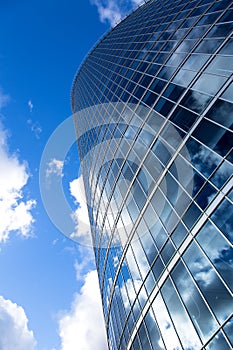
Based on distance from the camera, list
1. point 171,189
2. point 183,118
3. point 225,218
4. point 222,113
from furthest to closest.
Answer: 1. point 183,118
2. point 171,189
3. point 222,113
4. point 225,218

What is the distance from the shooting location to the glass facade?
45.5ft

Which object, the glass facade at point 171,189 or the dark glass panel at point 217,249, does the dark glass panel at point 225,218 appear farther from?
the dark glass panel at point 217,249

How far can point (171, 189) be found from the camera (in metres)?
18.2

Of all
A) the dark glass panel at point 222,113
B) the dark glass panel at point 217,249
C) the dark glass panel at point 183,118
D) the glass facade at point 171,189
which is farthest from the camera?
the dark glass panel at point 183,118

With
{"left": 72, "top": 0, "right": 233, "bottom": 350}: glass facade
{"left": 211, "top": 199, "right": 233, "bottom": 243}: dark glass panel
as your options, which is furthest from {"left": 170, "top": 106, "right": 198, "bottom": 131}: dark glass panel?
{"left": 211, "top": 199, "right": 233, "bottom": 243}: dark glass panel

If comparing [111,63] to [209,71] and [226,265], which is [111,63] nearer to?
[209,71]

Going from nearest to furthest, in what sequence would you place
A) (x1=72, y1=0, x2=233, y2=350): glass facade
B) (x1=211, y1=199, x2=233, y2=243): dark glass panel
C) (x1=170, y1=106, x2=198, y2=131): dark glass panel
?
(x1=211, y1=199, x2=233, y2=243): dark glass panel → (x1=72, y1=0, x2=233, y2=350): glass facade → (x1=170, y1=106, x2=198, y2=131): dark glass panel

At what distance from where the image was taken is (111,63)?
44.1 metres

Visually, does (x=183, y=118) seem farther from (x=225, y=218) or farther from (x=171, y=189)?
(x=225, y=218)

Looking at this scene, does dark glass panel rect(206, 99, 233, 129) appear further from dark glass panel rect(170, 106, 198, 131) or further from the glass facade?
dark glass panel rect(170, 106, 198, 131)

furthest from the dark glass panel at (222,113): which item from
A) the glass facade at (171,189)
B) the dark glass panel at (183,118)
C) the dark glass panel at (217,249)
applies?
the dark glass panel at (217,249)

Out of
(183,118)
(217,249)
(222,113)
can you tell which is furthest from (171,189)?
(217,249)

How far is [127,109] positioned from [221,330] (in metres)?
21.9

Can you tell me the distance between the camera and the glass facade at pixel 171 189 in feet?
45.5
